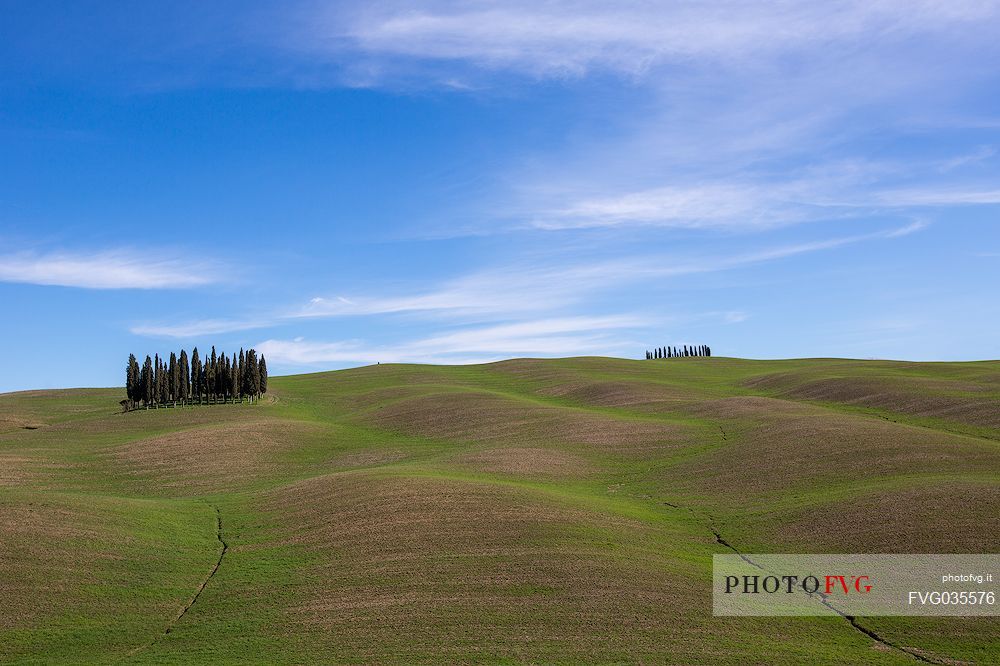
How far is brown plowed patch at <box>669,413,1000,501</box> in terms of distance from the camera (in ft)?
160

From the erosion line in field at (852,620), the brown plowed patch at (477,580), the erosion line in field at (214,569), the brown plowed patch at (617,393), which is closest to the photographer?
the erosion line in field at (852,620)

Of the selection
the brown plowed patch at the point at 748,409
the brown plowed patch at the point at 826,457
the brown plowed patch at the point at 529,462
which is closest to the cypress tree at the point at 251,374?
the brown plowed patch at the point at 529,462

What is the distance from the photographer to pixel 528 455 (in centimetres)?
6150

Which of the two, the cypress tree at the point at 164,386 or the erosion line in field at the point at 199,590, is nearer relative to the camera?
the erosion line in field at the point at 199,590

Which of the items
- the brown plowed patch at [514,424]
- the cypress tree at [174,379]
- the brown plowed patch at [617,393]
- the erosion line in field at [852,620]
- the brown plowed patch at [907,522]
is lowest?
the erosion line in field at [852,620]

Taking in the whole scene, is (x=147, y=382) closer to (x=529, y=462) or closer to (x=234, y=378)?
(x=234, y=378)

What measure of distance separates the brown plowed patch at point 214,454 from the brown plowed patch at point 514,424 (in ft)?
38.5

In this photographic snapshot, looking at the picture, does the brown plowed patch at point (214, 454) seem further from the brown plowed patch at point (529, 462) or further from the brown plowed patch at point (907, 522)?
the brown plowed patch at point (907, 522)

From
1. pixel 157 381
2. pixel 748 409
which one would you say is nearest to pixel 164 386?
pixel 157 381

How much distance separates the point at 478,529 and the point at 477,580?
266 inches

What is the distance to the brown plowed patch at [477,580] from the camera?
85.1ft

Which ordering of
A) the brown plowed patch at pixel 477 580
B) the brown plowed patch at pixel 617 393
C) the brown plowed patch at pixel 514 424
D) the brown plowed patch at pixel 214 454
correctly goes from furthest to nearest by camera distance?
the brown plowed patch at pixel 617 393, the brown plowed patch at pixel 514 424, the brown plowed patch at pixel 214 454, the brown plowed patch at pixel 477 580

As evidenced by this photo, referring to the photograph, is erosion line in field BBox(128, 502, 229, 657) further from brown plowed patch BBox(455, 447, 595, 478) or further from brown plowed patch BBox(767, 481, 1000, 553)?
brown plowed patch BBox(767, 481, 1000, 553)

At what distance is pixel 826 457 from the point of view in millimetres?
53250
